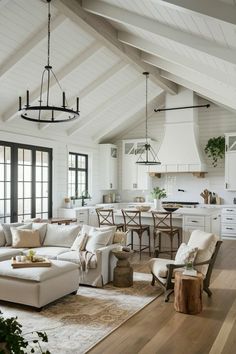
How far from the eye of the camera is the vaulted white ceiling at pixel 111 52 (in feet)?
11.8

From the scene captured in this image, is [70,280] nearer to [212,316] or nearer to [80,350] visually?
[80,350]

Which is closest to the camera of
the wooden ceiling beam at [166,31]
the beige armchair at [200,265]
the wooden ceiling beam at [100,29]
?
the wooden ceiling beam at [166,31]

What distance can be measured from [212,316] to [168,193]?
6.91 m

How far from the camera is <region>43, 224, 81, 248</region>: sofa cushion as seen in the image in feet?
20.5

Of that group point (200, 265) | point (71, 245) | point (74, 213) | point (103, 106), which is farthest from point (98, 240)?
point (103, 106)

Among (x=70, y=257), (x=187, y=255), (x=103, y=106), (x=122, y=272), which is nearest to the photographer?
(x=187, y=255)

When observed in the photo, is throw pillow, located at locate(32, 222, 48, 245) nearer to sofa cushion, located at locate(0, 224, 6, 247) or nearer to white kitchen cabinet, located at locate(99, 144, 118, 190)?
sofa cushion, located at locate(0, 224, 6, 247)

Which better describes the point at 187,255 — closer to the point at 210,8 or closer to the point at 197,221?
the point at 197,221

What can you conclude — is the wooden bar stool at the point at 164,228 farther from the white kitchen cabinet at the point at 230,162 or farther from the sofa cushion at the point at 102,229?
the white kitchen cabinet at the point at 230,162

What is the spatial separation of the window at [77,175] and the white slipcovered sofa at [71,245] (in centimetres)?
356

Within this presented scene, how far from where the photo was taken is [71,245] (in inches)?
245

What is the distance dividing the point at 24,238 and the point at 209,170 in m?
6.24

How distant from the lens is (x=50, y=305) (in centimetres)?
452

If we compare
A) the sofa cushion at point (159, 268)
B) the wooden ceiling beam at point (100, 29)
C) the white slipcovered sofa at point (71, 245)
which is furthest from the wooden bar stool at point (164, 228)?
the wooden ceiling beam at point (100, 29)
